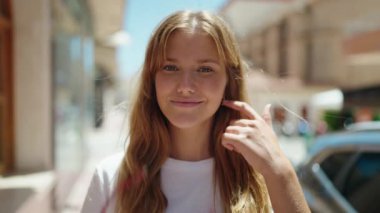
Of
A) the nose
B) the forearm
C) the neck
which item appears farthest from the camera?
the neck

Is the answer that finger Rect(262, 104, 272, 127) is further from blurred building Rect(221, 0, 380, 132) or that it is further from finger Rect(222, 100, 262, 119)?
blurred building Rect(221, 0, 380, 132)

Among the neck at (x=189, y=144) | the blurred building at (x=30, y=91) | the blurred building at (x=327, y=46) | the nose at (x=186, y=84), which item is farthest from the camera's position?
the blurred building at (x=327, y=46)

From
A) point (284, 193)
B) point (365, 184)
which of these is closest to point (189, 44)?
point (284, 193)

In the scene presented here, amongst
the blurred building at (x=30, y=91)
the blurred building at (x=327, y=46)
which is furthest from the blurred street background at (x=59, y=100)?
the blurred building at (x=327, y=46)

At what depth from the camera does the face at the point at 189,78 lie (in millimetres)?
1417

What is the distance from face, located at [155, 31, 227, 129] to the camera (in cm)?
142

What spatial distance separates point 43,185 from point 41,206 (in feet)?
1.61

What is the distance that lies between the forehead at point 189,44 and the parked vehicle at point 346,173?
174cm

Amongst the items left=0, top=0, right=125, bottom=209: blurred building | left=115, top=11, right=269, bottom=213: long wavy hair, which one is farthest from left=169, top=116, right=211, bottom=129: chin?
left=0, top=0, right=125, bottom=209: blurred building

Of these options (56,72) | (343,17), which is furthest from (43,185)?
(343,17)

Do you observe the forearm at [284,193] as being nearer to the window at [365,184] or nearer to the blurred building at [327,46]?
the window at [365,184]

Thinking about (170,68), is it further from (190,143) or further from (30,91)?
(30,91)

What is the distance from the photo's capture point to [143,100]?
160 cm

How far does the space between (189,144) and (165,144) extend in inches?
3.0
